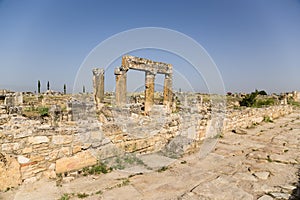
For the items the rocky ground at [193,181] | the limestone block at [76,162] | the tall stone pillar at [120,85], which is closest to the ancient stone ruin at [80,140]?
the limestone block at [76,162]

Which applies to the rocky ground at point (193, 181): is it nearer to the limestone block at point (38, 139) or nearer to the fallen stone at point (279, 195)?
the fallen stone at point (279, 195)

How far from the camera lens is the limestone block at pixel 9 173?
117 inches

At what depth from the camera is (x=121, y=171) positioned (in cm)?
387

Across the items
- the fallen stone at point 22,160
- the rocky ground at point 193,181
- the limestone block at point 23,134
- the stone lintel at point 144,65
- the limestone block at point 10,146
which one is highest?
the stone lintel at point 144,65

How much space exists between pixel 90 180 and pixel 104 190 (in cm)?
50

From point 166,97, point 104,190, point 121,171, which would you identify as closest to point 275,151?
point 121,171

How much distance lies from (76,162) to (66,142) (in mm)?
387

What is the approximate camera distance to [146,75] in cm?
1280

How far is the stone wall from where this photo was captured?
3.15 m

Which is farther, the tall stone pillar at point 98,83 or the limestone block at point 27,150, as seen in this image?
the tall stone pillar at point 98,83

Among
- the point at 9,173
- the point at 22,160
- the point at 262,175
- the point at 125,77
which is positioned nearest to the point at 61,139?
the point at 22,160

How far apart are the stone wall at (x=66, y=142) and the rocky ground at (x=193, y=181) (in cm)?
25

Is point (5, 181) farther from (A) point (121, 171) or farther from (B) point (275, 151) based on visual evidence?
(B) point (275, 151)

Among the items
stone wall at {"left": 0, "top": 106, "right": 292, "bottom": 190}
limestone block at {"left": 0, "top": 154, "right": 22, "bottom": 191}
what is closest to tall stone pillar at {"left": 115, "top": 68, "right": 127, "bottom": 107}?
stone wall at {"left": 0, "top": 106, "right": 292, "bottom": 190}
